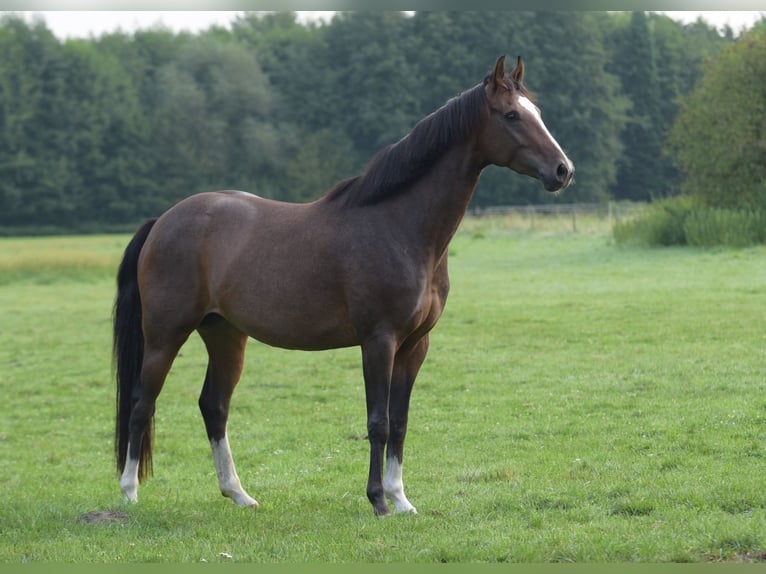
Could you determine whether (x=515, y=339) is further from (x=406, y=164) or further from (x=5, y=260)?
(x=5, y=260)

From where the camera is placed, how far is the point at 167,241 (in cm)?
717

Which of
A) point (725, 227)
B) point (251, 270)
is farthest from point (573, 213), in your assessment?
point (251, 270)

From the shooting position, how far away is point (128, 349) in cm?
753

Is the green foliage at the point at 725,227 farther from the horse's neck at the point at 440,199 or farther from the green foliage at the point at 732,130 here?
the horse's neck at the point at 440,199

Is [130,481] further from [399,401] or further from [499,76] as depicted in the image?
[499,76]

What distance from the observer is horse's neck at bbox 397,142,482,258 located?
6434 mm

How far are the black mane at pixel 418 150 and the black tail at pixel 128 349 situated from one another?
1973 millimetres

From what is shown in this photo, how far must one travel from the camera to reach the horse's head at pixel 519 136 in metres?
6.02

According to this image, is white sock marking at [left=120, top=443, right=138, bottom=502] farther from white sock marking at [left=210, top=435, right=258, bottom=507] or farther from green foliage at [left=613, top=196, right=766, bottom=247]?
green foliage at [left=613, top=196, right=766, bottom=247]

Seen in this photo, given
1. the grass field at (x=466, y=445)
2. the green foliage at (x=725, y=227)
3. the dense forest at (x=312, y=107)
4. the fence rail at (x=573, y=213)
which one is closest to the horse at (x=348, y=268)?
the grass field at (x=466, y=445)

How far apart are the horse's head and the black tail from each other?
3.01m

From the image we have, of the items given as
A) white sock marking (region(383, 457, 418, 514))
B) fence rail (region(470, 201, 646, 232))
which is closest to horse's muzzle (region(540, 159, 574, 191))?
white sock marking (region(383, 457, 418, 514))

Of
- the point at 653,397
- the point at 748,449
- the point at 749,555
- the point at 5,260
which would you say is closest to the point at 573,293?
the point at 653,397

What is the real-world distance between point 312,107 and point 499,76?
231 ft
